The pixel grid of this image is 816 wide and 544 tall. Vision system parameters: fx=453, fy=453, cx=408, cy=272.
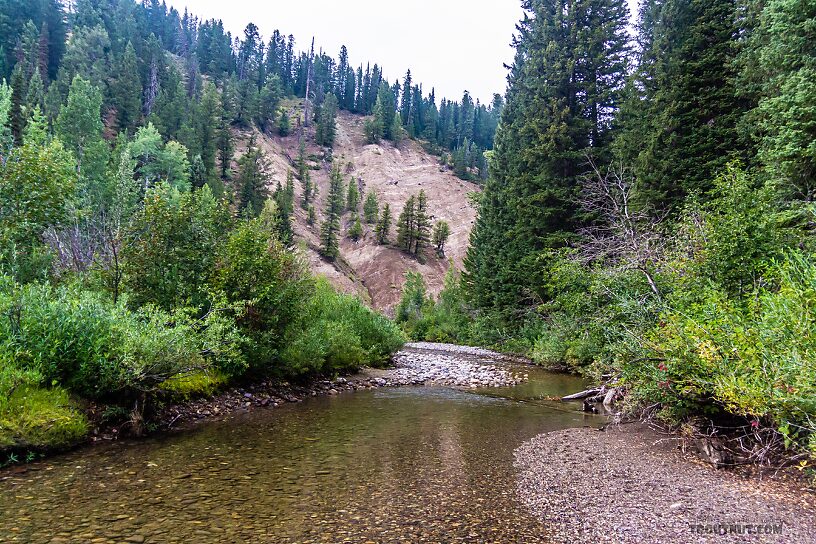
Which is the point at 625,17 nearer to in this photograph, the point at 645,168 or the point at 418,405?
the point at 645,168

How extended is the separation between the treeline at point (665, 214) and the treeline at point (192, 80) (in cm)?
2244

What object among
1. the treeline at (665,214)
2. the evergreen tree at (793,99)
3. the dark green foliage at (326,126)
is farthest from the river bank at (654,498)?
the dark green foliage at (326,126)

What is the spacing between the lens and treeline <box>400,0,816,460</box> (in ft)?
25.6

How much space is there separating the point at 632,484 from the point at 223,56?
478ft

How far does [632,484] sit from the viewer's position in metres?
7.95

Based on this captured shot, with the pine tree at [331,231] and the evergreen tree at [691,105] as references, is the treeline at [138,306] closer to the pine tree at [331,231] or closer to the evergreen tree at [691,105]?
the evergreen tree at [691,105]

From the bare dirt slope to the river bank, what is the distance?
5906 cm

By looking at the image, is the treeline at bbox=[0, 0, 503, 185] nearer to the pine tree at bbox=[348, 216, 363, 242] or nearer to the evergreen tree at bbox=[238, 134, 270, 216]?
the evergreen tree at bbox=[238, 134, 270, 216]

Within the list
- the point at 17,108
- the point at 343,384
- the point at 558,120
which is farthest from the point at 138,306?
the point at 17,108

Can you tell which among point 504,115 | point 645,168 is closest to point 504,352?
point 645,168

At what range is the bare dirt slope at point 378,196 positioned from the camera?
265ft

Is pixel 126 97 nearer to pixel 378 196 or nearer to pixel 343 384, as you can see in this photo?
pixel 378 196

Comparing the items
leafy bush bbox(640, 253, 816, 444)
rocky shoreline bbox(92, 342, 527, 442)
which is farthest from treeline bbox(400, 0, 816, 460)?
rocky shoreline bbox(92, 342, 527, 442)

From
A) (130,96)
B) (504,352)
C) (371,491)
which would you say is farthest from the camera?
(130,96)
